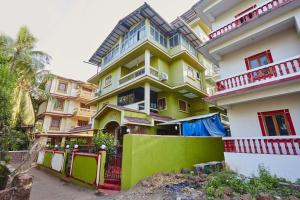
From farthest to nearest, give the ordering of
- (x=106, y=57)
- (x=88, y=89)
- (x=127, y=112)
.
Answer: (x=88, y=89) → (x=106, y=57) → (x=127, y=112)

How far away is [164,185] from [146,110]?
6963 mm

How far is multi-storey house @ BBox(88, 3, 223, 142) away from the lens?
42.2ft

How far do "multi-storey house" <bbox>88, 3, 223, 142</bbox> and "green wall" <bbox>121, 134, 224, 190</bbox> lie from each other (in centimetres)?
373

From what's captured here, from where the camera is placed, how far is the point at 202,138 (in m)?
9.95

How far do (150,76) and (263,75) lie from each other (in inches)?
299

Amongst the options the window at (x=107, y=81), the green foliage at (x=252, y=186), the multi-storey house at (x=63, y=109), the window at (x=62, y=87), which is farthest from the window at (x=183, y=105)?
the window at (x=62, y=87)

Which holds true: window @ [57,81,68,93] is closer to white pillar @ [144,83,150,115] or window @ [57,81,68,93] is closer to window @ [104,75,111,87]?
window @ [104,75,111,87]

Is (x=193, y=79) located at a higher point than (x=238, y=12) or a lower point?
lower

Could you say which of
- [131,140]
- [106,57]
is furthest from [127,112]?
[106,57]

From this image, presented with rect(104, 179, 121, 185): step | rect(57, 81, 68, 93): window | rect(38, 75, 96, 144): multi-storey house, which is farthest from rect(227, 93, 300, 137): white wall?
rect(57, 81, 68, 93): window

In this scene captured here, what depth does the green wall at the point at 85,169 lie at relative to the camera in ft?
23.7

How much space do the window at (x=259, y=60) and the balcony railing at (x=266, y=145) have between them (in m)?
4.12

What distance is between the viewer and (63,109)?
25.2 m

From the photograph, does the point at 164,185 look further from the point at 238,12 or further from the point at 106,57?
the point at 106,57
